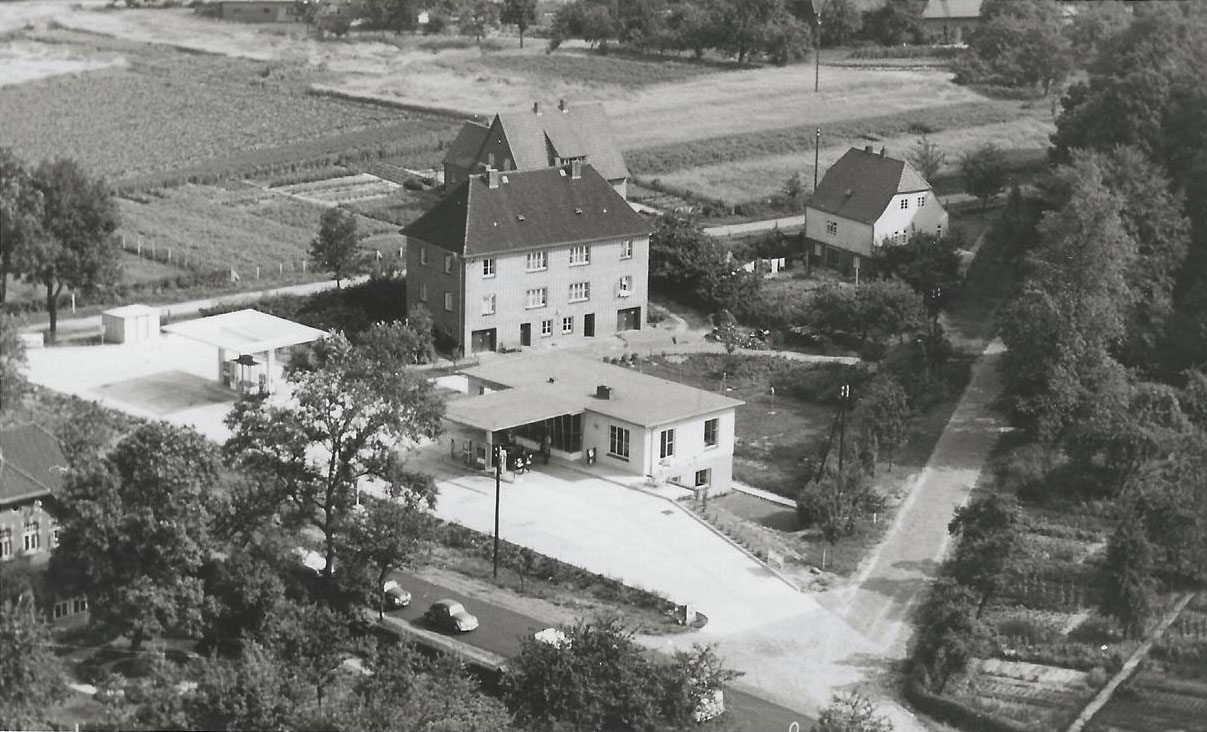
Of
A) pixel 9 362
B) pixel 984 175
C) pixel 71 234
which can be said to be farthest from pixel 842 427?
pixel 984 175

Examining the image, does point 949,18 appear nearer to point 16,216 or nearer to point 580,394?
point 580,394

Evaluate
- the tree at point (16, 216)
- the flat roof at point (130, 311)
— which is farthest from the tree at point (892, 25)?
the tree at point (16, 216)

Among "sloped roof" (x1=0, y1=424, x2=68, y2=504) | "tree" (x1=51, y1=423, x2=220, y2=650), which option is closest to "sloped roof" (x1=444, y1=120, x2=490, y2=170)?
"sloped roof" (x1=0, y1=424, x2=68, y2=504)

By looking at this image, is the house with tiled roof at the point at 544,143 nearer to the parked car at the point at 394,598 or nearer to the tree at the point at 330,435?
the tree at the point at 330,435

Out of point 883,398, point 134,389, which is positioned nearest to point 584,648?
point 883,398

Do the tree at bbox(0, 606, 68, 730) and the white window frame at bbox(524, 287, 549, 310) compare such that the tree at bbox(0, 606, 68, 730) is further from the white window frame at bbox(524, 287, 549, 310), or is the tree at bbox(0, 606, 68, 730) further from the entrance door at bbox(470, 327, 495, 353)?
the white window frame at bbox(524, 287, 549, 310)
